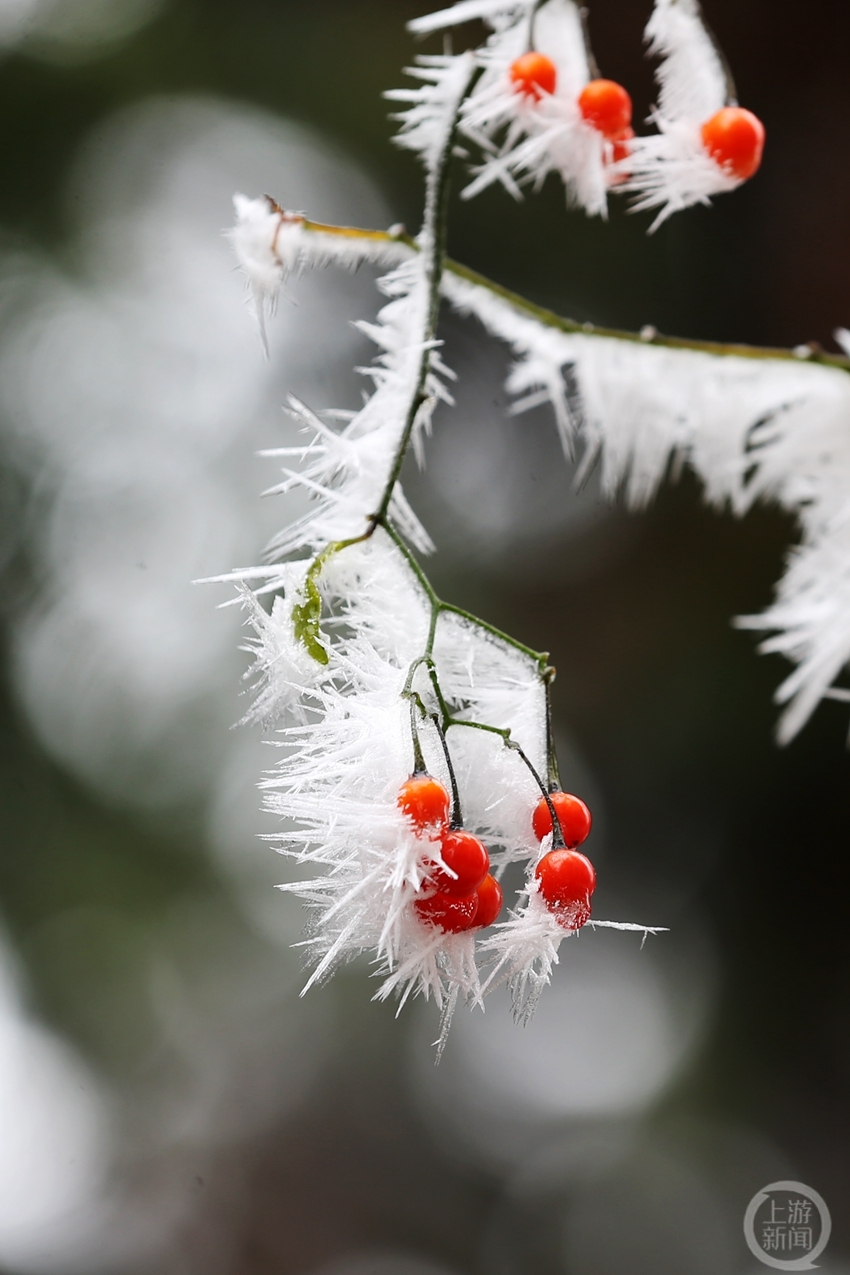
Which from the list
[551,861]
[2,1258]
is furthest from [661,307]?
[2,1258]

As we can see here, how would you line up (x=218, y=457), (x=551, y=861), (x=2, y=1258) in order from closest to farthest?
(x=551, y=861), (x=2, y=1258), (x=218, y=457)

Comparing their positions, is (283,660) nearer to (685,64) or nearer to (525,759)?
(525,759)

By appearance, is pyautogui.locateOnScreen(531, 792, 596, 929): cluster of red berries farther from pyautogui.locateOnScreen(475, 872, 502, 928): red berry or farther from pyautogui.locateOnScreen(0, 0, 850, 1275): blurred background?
pyautogui.locateOnScreen(0, 0, 850, 1275): blurred background

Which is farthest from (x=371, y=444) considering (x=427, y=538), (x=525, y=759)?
(x=525, y=759)

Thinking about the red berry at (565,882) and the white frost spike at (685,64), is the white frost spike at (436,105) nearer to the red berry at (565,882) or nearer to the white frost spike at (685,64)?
the white frost spike at (685,64)

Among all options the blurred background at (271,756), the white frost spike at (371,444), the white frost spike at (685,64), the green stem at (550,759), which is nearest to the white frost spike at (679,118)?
the white frost spike at (685,64)

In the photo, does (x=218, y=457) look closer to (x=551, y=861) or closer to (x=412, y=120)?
(x=412, y=120)

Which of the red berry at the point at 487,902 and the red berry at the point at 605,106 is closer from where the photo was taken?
the red berry at the point at 487,902
